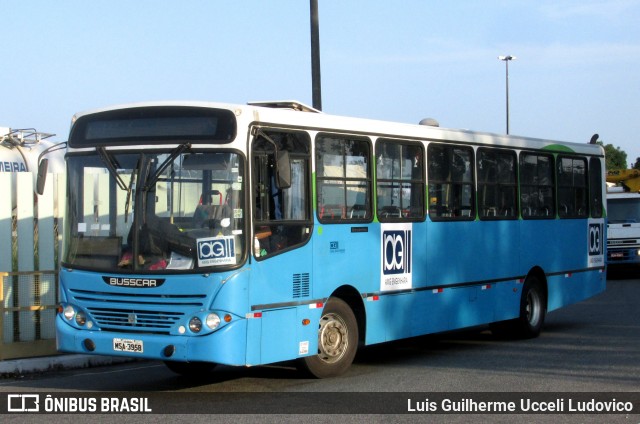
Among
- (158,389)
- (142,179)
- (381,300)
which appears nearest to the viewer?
(142,179)

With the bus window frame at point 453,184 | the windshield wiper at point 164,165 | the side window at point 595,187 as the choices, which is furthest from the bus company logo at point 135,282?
the side window at point 595,187

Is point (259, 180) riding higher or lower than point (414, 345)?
higher

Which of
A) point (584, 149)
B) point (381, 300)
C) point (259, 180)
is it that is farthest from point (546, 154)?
point (259, 180)

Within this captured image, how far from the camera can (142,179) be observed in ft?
34.6

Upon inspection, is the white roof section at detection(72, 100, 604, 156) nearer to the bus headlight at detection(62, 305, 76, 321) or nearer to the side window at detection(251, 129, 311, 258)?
the side window at detection(251, 129, 311, 258)

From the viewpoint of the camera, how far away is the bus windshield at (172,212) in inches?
406

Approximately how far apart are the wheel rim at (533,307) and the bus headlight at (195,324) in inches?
306

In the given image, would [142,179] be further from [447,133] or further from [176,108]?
[447,133]

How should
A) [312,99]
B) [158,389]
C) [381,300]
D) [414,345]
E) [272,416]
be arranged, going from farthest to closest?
1. [312,99]
2. [414,345]
3. [381,300]
4. [158,389]
5. [272,416]

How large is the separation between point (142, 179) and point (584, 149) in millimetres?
10266

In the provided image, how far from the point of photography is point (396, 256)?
13.1 metres

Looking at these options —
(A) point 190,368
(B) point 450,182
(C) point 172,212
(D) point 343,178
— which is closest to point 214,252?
(C) point 172,212

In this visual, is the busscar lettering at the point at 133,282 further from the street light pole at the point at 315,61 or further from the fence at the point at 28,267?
the street light pole at the point at 315,61

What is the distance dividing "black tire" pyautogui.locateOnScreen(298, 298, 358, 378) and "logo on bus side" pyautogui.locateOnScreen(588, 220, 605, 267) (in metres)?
7.65
